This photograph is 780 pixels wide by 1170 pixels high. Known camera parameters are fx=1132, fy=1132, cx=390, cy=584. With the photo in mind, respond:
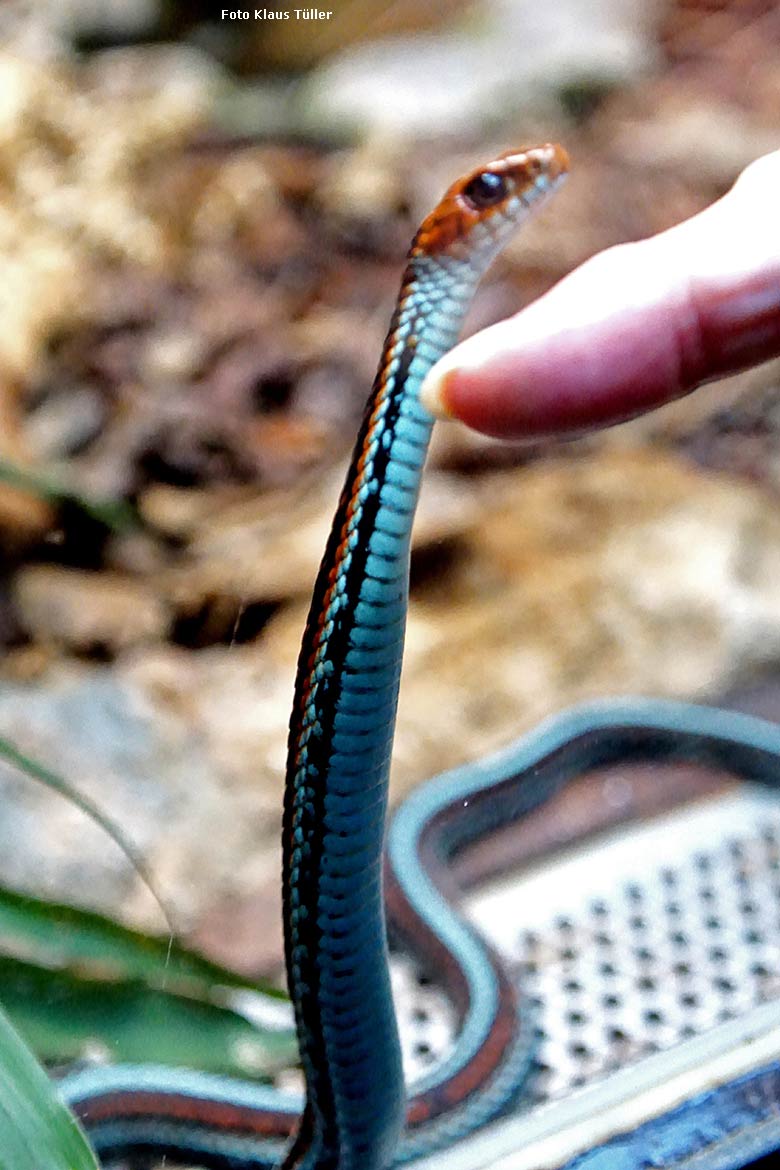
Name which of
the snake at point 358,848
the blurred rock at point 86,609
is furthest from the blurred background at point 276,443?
the snake at point 358,848

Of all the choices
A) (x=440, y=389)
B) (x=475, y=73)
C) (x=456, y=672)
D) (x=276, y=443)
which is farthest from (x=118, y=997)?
(x=475, y=73)

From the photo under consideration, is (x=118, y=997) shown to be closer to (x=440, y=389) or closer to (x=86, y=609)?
(x=440, y=389)

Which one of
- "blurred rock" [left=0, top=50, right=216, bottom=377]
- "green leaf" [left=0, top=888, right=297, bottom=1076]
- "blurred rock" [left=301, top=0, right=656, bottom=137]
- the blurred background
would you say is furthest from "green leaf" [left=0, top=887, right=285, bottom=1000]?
"blurred rock" [left=301, top=0, right=656, bottom=137]

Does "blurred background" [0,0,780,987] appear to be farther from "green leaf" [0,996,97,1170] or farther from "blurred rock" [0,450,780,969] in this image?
"green leaf" [0,996,97,1170]

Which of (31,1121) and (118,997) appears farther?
(118,997)

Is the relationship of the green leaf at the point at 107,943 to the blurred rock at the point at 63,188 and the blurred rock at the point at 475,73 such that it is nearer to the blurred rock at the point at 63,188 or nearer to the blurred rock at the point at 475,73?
the blurred rock at the point at 63,188

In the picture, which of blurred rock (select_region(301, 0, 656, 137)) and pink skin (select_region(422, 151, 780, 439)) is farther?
blurred rock (select_region(301, 0, 656, 137))

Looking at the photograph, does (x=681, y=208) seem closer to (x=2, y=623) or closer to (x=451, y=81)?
(x=2, y=623)
